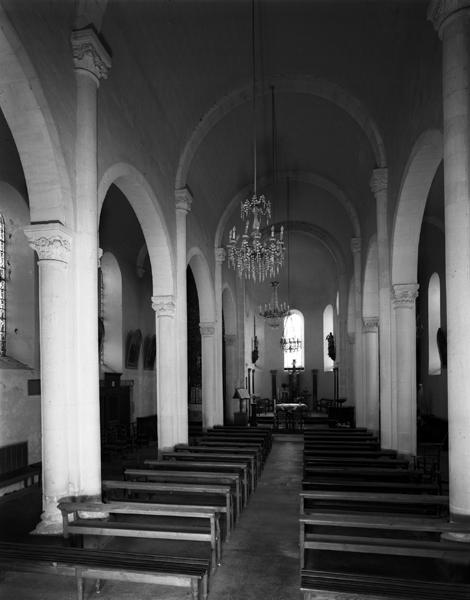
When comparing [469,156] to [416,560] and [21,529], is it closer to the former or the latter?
[416,560]

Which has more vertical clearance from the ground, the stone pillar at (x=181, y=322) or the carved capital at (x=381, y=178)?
the carved capital at (x=381, y=178)

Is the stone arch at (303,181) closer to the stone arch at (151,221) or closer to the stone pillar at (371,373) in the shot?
the stone pillar at (371,373)

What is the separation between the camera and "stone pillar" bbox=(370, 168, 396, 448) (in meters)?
13.5

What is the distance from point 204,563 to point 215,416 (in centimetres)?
1493

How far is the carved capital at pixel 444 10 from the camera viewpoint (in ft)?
24.2

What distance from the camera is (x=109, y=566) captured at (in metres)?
5.45

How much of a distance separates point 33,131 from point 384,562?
7.81 meters

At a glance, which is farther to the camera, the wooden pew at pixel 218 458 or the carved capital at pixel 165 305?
the carved capital at pixel 165 305

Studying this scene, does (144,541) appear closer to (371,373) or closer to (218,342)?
(371,373)

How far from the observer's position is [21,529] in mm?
8383

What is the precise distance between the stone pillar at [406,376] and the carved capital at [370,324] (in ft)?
19.8

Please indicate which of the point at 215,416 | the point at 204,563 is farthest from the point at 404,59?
the point at 215,416

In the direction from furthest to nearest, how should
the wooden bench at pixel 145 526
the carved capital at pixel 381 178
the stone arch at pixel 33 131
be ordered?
the carved capital at pixel 381 178
the stone arch at pixel 33 131
the wooden bench at pixel 145 526

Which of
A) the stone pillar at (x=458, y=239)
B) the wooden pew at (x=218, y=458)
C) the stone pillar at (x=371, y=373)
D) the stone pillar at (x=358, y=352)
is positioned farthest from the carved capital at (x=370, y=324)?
the stone pillar at (x=458, y=239)
